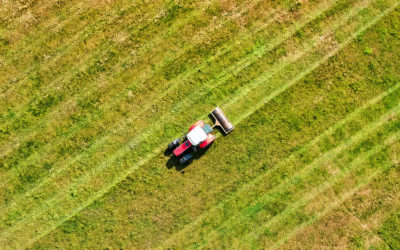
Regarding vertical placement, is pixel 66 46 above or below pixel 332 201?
above

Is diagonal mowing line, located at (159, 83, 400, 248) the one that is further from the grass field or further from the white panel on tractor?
the white panel on tractor

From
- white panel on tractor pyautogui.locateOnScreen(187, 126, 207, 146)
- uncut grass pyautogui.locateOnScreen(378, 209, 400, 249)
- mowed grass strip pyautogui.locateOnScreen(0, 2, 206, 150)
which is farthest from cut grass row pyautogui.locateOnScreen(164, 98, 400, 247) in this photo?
mowed grass strip pyautogui.locateOnScreen(0, 2, 206, 150)

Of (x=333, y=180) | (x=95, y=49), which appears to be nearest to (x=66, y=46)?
(x=95, y=49)

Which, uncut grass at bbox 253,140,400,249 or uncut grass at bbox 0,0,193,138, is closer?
uncut grass at bbox 253,140,400,249

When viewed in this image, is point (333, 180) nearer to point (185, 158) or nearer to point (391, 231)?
point (391, 231)

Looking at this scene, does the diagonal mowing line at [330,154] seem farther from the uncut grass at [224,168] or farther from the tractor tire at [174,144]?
the tractor tire at [174,144]

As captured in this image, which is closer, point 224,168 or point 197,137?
point 197,137

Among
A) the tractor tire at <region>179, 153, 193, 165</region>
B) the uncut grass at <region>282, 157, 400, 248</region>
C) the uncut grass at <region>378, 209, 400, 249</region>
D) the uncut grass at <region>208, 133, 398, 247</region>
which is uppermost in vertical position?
the tractor tire at <region>179, 153, 193, 165</region>

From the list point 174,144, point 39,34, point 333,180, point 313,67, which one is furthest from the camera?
point 39,34
